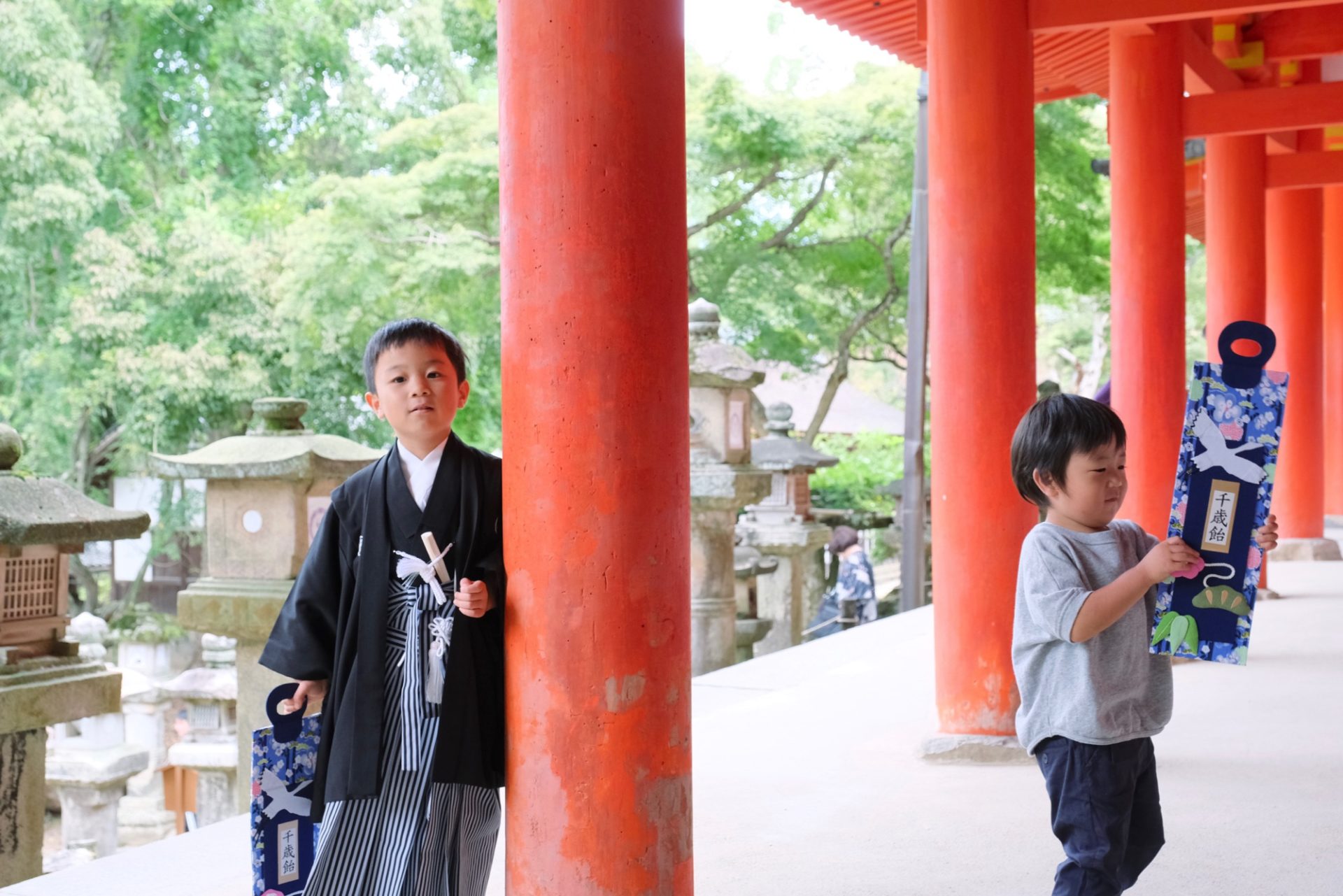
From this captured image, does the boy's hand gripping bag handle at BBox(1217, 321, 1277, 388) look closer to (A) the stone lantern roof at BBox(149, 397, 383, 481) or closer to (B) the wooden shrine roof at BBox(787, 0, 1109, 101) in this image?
(B) the wooden shrine roof at BBox(787, 0, 1109, 101)

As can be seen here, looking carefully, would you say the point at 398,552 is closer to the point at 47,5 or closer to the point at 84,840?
the point at 84,840

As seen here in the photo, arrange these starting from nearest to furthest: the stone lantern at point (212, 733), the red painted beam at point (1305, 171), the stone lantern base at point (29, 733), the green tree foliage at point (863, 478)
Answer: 1. the stone lantern base at point (29, 733)
2. the stone lantern at point (212, 733)
3. the red painted beam at point (1305, 171)
4. the green tree foliage at point (863, 478)

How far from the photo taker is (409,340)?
8.29 ft

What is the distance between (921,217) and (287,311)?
606 cm

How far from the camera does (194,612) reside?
6.30 metres

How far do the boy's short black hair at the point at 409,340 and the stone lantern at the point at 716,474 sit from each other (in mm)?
5652

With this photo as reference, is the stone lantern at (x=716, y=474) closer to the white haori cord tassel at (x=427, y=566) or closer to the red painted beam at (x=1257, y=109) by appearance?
the red painted beam at (x=1257, y=109)

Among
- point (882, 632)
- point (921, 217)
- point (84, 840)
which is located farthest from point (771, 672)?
point (921, 217)

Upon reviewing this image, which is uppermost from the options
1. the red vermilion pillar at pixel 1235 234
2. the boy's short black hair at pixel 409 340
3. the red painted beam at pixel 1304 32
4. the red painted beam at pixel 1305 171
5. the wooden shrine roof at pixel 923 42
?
the red painted beam at pixel 1304 32

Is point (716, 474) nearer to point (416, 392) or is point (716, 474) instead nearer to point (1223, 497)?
point (416, 392)

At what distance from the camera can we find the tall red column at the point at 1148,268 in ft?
21.4

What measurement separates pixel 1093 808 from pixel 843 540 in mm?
10491

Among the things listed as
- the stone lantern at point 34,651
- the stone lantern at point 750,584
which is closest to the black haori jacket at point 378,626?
the stone lantern at point 34,651

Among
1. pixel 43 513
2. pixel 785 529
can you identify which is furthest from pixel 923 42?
pixel 785 529
